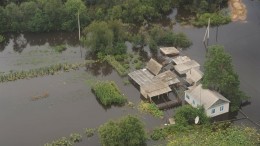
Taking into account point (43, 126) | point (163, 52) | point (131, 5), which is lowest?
point (43, 126)

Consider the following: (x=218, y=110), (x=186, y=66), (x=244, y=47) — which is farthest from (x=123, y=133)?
(x=244, y=47)

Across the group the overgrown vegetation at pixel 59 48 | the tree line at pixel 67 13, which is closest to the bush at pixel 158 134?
the overgrown vegetation at pixel 59 48

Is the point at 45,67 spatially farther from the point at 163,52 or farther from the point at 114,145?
the point at 114,145

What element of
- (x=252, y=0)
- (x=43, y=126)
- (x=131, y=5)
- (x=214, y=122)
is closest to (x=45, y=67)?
(x=43, y=126)

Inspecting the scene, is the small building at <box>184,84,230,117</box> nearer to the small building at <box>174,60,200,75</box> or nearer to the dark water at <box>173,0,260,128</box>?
the dark water at <box>173,0,260,128</box>

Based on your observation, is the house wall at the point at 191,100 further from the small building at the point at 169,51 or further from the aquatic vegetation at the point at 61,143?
the aquatic vegetation at the point at 61,143

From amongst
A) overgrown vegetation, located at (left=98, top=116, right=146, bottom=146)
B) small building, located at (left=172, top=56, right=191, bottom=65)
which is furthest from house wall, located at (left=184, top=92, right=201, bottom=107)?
overgrown vegetation, located at (left=98, top=116, right=146, bottom=146)
